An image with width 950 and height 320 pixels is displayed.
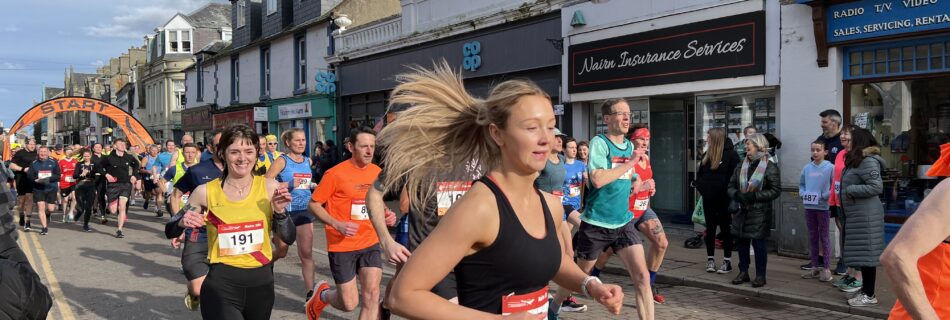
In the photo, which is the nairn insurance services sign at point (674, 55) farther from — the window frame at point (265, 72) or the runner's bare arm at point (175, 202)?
the window frame at point (265, 72)

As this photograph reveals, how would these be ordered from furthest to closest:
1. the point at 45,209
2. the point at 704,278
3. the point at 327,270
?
the point at 45,209
the point at 327,270
the point at 704,278

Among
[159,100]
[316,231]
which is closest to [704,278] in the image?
[316,231]

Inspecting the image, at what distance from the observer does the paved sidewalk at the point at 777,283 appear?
23.5ft

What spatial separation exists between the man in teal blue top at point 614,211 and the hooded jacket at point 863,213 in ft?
7.76

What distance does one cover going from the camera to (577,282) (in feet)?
9.09

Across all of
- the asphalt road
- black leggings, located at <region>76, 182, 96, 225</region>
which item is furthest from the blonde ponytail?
black leggings, located at <region>76, 182, 96, 225</region>

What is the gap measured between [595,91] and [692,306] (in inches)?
281

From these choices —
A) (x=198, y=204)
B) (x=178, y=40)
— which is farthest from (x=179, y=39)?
(x=198, y=204)

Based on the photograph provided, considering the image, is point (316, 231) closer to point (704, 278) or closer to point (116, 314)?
point (116, 314)

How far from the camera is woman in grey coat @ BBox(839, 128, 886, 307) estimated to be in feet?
22.7

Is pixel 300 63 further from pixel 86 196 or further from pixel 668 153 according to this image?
pixel 668 153

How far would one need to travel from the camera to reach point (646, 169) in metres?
6.62

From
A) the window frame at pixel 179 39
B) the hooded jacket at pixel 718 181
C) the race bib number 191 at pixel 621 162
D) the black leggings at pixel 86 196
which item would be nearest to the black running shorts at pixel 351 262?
the race bib number 191 at pixel 621 162

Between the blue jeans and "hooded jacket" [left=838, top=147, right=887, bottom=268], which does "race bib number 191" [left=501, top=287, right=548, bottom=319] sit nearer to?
"hooded jacket" [left=838, top=147, right=887, bottom=268]
